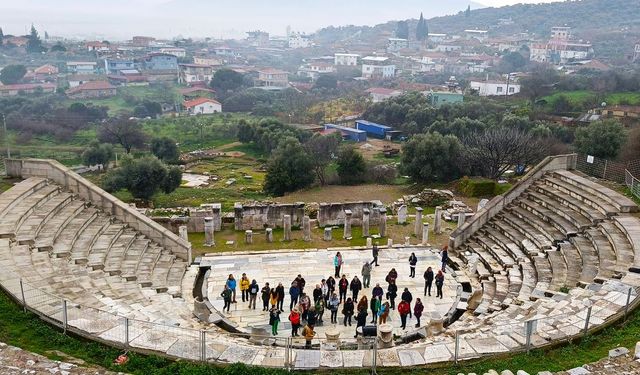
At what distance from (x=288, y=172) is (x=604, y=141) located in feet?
75.6

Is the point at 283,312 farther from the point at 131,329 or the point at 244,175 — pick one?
the point at 244,175

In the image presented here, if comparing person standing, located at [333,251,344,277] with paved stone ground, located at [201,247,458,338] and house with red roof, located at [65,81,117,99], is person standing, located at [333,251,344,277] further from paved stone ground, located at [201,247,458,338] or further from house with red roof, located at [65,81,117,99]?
house with red roof, located at [65,81,117,99]

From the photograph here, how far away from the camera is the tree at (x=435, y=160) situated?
38969 millimetres

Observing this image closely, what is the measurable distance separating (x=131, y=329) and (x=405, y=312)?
778cm

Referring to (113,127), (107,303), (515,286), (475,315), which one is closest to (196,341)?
(107,303)

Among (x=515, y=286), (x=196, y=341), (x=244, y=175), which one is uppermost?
(x=196, y=341)

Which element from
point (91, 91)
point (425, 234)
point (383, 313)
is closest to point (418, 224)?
point (425, 234)

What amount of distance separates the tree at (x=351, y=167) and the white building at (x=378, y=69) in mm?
107061

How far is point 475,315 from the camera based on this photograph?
1644cm

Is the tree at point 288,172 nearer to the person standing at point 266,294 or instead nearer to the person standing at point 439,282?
the person standing at point 439,282

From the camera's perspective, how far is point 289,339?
11094 millimetres

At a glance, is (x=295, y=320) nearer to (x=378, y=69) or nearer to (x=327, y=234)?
(x=327, y=234)

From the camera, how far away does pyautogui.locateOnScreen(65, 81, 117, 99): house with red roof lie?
338ft

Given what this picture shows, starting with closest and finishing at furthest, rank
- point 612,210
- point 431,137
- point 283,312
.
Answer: point 283,312 < point 612,210 < point 431,137
